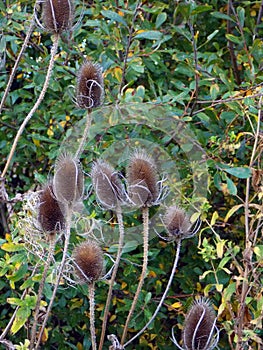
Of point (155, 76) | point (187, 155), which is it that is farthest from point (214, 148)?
point (155, 76)

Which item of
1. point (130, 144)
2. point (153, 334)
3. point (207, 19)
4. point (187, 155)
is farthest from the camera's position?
point (207, 19)

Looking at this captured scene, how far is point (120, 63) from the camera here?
2.01m

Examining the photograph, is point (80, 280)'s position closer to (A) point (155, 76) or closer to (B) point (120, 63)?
(B) point (120, 63)

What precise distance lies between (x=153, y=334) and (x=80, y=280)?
1045 mm

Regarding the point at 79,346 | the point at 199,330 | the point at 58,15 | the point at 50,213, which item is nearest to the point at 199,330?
the point at 199,330

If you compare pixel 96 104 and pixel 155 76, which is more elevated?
pixel 96 104

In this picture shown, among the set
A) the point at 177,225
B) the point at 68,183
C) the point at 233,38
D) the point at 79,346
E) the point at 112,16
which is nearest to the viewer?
the point at 68,183

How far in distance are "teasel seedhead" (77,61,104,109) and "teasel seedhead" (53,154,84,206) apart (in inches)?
5.9

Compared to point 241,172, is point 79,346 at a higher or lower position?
lower

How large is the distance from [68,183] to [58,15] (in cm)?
33

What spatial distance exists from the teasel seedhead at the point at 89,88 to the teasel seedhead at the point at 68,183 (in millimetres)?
150

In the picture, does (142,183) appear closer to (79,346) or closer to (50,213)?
(50,213)

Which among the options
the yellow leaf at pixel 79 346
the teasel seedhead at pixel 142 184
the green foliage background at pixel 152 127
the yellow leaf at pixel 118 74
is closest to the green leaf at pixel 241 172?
the green foliage background at pixel 152 127

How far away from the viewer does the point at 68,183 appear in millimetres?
1141
